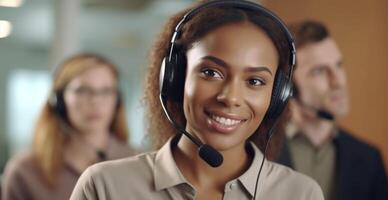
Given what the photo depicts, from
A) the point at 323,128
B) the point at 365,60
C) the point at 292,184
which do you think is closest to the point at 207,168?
the point at 292,184

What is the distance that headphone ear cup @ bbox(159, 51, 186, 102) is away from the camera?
1.12m

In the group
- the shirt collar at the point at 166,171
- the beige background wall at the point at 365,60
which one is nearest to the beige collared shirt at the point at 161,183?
the shirt collar at the point at 166,171

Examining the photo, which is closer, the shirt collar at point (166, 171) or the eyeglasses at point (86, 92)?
the shirt collar at point (166, 171)

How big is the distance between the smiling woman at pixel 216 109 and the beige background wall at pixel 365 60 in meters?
2.35

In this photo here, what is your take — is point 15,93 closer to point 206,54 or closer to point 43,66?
point 43,66

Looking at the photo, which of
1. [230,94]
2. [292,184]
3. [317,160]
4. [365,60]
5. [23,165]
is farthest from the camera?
[365,60]

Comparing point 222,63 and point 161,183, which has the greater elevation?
point 222,63

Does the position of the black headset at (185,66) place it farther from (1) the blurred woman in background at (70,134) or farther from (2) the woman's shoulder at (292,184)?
(1) the blurred woman in background at (70,134)

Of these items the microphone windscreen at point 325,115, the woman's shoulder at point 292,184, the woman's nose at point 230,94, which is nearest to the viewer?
the woman's nose at point 230,94

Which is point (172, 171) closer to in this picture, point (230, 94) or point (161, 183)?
point (161, 183)

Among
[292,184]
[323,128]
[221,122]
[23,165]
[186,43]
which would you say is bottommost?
[23,165]

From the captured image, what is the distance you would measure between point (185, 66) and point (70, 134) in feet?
4.63

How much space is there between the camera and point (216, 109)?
1.08m

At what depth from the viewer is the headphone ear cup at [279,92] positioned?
114cm
